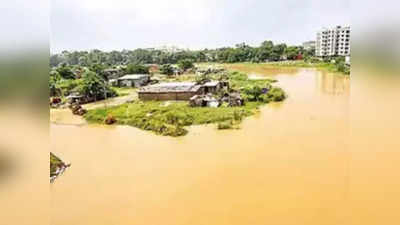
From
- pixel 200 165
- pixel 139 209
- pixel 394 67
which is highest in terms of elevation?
pixel 394 67

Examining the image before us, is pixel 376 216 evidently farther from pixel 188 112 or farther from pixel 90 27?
pixel 90 27

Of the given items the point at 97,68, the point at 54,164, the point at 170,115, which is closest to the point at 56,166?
the point at 54,164

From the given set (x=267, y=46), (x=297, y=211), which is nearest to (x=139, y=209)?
(x=297, y=211)

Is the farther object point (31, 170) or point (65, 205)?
point (65, 205)

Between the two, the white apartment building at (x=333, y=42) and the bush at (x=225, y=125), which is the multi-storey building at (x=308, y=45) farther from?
the bush at (x=225, y=125)

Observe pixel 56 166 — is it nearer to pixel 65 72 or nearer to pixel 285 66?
pixel 65 72

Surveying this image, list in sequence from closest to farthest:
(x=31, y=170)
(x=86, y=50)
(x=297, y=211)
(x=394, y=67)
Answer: (x=394, y=67), (x=31, y=170), (x=297, y=211), (x=86, y=50)
